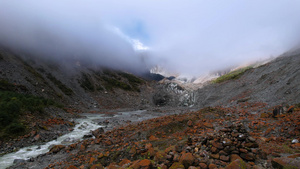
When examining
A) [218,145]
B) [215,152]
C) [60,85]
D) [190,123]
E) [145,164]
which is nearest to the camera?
[145,164]

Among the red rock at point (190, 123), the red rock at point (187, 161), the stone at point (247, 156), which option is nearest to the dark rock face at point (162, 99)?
the red rock at point (190, 123)

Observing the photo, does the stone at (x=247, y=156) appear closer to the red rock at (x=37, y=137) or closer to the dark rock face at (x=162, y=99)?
the red rock at (x=37, y=137)

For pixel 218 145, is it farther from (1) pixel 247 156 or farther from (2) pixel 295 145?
(2) pixel 295 145

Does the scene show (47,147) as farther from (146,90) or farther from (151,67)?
(151,67)

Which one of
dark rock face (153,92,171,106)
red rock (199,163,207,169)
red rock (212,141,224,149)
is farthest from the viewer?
dark rock face (153,92,171,106)

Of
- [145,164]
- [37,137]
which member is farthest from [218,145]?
[37,137]

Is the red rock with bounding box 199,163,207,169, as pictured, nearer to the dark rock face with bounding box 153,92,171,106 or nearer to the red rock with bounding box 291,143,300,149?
the red rock with bounding box 291,143,300,149

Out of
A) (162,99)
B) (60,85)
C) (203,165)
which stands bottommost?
(203,165)

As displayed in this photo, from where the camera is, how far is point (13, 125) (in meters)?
15.1

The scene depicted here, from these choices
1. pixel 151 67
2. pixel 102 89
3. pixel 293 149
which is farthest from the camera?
pixel 151 67

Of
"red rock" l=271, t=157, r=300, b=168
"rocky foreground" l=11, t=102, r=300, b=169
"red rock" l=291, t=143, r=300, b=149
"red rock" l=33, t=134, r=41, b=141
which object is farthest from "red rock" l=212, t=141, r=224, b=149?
"red rock" l=33, t=134, r=41, b=141

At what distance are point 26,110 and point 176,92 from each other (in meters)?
68.1

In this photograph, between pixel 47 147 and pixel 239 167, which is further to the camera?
pixel 47 147

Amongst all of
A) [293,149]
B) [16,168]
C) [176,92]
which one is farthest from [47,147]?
[176,92]
